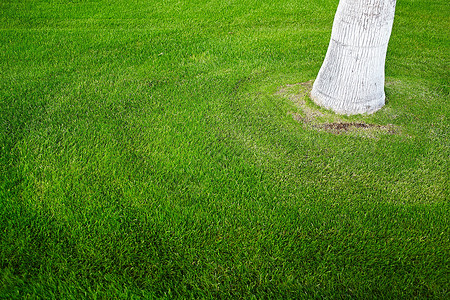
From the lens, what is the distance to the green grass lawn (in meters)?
2.62

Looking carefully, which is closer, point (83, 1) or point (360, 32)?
point (360, 32)

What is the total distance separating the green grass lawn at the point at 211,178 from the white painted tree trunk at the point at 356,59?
21cm

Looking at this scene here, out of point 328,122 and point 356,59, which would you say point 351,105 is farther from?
point 356,59

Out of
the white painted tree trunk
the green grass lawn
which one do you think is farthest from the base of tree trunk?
the green grass lawn

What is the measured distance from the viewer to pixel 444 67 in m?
5.75

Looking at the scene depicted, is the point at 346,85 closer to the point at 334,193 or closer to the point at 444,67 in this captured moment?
the point at 334,193

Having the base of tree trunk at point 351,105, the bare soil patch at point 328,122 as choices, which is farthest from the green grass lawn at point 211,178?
the base of tree trunk at point 351,105

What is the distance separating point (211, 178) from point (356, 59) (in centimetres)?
229

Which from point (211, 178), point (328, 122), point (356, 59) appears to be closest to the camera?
point (211, 178)

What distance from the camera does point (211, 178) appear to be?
11.4ft

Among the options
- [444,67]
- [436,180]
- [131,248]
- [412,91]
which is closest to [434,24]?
[444,67]

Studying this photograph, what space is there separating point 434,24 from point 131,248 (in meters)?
8.39

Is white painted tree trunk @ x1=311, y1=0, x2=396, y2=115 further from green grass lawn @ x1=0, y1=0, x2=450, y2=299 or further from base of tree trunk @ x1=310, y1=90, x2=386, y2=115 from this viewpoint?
green grass lawn @ x1=0, y1=0, x2=450, y2=299

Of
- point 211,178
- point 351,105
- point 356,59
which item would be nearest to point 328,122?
point 351,105
